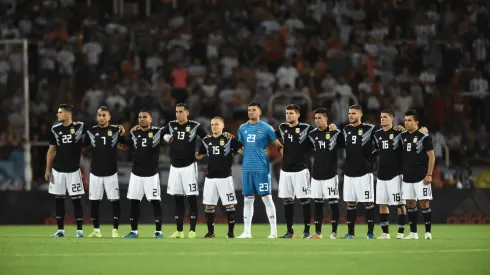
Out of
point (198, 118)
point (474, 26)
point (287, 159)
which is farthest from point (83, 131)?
point (474, 26)

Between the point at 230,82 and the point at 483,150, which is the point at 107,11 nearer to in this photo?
the point at 230,82

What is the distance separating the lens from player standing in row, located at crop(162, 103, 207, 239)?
63.0 feet

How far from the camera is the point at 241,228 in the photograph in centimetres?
2403

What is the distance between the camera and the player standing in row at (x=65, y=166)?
63.7ft

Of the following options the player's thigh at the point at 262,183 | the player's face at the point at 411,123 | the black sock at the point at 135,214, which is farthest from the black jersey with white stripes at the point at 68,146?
the player's face at the point at 411,123

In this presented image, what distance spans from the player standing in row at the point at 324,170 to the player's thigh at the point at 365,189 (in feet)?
1.36

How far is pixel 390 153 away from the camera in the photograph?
752 inches

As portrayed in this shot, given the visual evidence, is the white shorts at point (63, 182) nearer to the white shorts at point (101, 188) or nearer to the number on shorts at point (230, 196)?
the white shorts at point (101, 188)

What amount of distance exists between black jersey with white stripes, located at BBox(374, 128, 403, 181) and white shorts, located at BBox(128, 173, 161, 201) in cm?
436

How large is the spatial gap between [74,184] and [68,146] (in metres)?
0.76

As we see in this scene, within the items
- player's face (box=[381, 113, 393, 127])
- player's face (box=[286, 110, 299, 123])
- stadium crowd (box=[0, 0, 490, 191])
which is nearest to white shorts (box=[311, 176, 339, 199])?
player's face (box=[286, 110, 299, 123])

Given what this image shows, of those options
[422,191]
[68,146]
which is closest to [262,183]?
[422,191]

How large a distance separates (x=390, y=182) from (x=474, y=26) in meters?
14.4

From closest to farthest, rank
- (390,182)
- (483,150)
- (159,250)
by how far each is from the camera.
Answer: (159,250)
(390,182)
(483,150)
